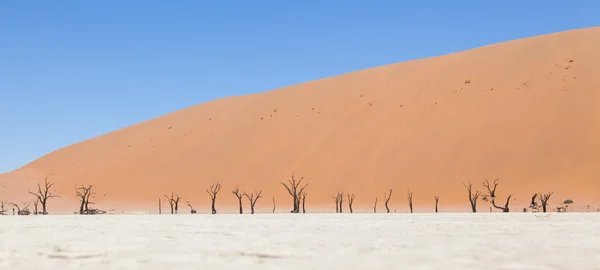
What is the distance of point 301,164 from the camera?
60281mm

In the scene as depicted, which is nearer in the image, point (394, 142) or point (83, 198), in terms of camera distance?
point (83, 198)

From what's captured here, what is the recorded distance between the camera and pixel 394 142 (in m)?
58.6

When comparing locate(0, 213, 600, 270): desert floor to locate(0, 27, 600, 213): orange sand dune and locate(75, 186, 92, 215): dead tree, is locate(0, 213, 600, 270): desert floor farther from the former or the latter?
locate(0, 27, 600, 213): orange sand dune

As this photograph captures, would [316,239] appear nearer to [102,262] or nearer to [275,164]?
[102,262]

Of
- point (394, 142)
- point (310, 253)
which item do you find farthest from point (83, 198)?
point (310, 253)

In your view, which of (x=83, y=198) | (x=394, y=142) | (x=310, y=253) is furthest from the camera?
(x=394, y=142)

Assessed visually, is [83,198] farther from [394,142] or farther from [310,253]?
[310,253]

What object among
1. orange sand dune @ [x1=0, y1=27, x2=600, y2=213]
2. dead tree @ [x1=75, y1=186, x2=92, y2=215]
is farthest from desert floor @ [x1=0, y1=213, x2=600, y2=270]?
orange sand dune @ [x1=0, y1=27, x2=600, y2=213]

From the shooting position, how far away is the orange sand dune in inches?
1991

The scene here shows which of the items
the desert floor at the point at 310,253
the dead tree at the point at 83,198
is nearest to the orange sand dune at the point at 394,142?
the dead tree at the point at 83,198

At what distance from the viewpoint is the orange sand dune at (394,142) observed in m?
50.6

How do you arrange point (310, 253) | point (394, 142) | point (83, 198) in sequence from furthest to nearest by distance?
point (394, 142)
point (83, 198)
point (310, 253)

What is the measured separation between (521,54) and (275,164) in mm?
28798

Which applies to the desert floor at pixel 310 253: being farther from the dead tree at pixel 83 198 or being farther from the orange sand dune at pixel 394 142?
the orange sand dune at pixel 394 142
